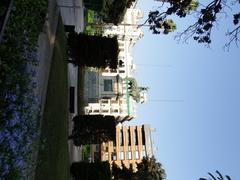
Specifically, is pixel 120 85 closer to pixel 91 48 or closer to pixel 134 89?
pixel 134 89

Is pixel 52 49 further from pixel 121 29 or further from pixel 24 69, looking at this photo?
pixel 121 29

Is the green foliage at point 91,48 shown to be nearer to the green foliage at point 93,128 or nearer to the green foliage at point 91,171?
the green foliage at point 93,128

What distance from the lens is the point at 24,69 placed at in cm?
1238

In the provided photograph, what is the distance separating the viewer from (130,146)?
88688 millimetres

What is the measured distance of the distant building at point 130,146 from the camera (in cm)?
8812

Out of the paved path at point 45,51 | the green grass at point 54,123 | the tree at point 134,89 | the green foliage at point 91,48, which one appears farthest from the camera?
the tree at point 134,89

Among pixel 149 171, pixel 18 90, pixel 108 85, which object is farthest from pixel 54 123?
pixel 108 85

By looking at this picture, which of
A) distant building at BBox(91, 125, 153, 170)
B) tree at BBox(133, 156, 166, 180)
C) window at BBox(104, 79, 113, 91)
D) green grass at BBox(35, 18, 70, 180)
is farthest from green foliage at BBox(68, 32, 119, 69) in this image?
distant building at BBox(91, 125, 153, 170)

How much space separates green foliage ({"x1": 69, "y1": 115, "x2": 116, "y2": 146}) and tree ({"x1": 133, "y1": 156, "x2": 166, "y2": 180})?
4.05 m

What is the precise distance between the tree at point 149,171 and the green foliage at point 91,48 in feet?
30.7

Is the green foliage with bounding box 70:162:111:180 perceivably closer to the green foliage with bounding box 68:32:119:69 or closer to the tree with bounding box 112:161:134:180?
the tree with bounding box 112:161:134:180

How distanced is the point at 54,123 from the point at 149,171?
1308cm

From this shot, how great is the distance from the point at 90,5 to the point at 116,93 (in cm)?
2776

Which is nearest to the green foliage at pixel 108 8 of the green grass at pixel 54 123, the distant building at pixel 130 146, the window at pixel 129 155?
the green grass at pixel 54 123
